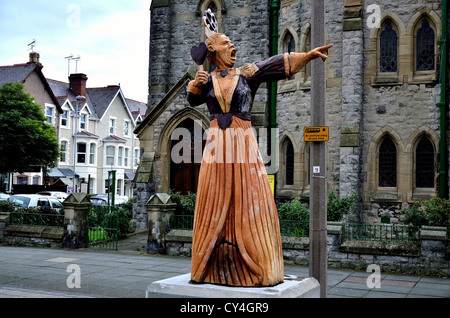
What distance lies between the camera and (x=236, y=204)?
5.10 metres

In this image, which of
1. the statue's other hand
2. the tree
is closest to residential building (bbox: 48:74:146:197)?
the tree

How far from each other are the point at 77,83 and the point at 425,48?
34947 millimetres

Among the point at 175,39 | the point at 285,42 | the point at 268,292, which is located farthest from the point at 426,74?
the point at 268,292

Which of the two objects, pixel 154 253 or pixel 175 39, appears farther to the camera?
pixel 175 39

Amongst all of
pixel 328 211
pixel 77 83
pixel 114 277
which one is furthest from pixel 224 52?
pixel 77 83

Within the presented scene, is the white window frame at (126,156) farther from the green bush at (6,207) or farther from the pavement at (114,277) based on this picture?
the pavement at (114,277)

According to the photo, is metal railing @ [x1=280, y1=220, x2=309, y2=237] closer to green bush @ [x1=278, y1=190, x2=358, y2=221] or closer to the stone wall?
the stone wall

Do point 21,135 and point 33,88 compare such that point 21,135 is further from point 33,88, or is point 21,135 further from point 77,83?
point 77,83

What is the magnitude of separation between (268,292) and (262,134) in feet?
39.1

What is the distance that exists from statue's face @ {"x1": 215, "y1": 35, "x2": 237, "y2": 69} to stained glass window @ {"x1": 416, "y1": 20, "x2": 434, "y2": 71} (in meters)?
12.5

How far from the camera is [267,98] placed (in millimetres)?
17531

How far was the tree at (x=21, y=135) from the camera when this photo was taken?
29125 mm

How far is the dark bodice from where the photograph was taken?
532 cm
